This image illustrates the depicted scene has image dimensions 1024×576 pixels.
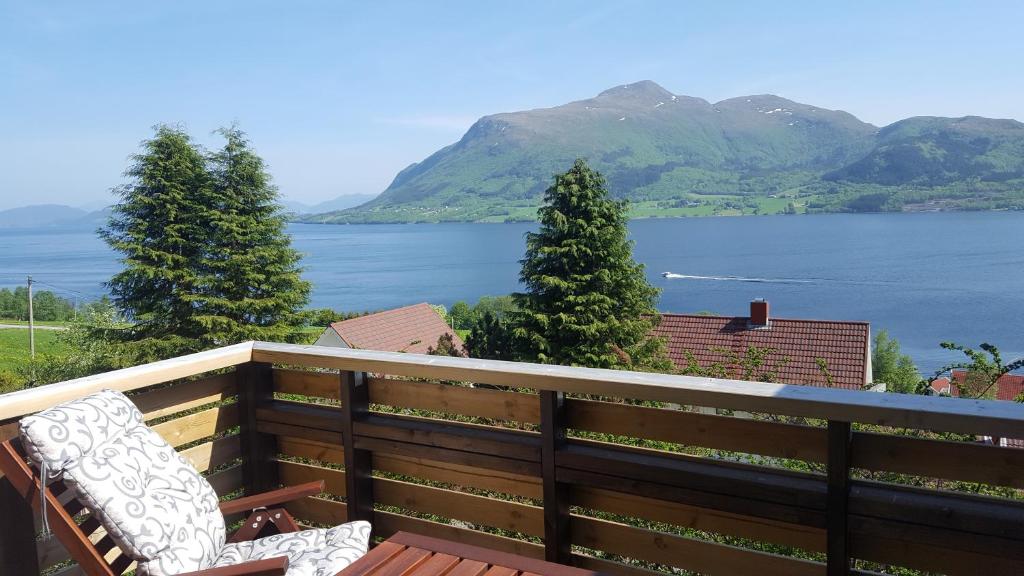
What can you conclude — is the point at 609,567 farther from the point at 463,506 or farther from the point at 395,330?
the point at 395,330

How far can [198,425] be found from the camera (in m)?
2.78

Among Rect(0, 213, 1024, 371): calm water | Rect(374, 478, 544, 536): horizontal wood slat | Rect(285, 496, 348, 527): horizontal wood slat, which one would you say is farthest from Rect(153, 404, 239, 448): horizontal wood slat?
Rect(0, 213, 1024, 371): calm water

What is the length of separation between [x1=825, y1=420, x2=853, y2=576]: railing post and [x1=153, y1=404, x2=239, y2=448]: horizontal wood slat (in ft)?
7.03

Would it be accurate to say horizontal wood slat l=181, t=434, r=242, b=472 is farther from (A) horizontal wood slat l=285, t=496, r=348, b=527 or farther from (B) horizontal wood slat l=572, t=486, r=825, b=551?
(B) horizontal wood slat l=572, t=486, r=825, b=551

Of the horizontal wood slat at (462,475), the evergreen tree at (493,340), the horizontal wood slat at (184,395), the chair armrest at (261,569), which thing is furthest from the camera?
the evergreen tree at (493,340)

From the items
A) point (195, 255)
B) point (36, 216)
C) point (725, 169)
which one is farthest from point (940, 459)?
point (36, 216)

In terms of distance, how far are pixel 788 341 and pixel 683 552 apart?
17.8 meters

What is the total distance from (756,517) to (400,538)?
3.10 feet

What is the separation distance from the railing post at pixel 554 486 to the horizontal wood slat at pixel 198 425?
134cm

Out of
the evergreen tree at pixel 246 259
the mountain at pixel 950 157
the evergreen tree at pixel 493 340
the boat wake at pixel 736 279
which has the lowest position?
the boat wake at pixel 736 279

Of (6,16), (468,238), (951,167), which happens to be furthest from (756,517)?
(951,167)

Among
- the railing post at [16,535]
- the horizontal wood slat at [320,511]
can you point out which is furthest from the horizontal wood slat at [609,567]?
the railing post at [16,535]

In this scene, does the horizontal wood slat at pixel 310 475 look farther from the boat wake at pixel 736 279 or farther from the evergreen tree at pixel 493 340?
the boat wake at pixel 736 279

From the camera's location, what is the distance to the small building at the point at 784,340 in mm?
17422
